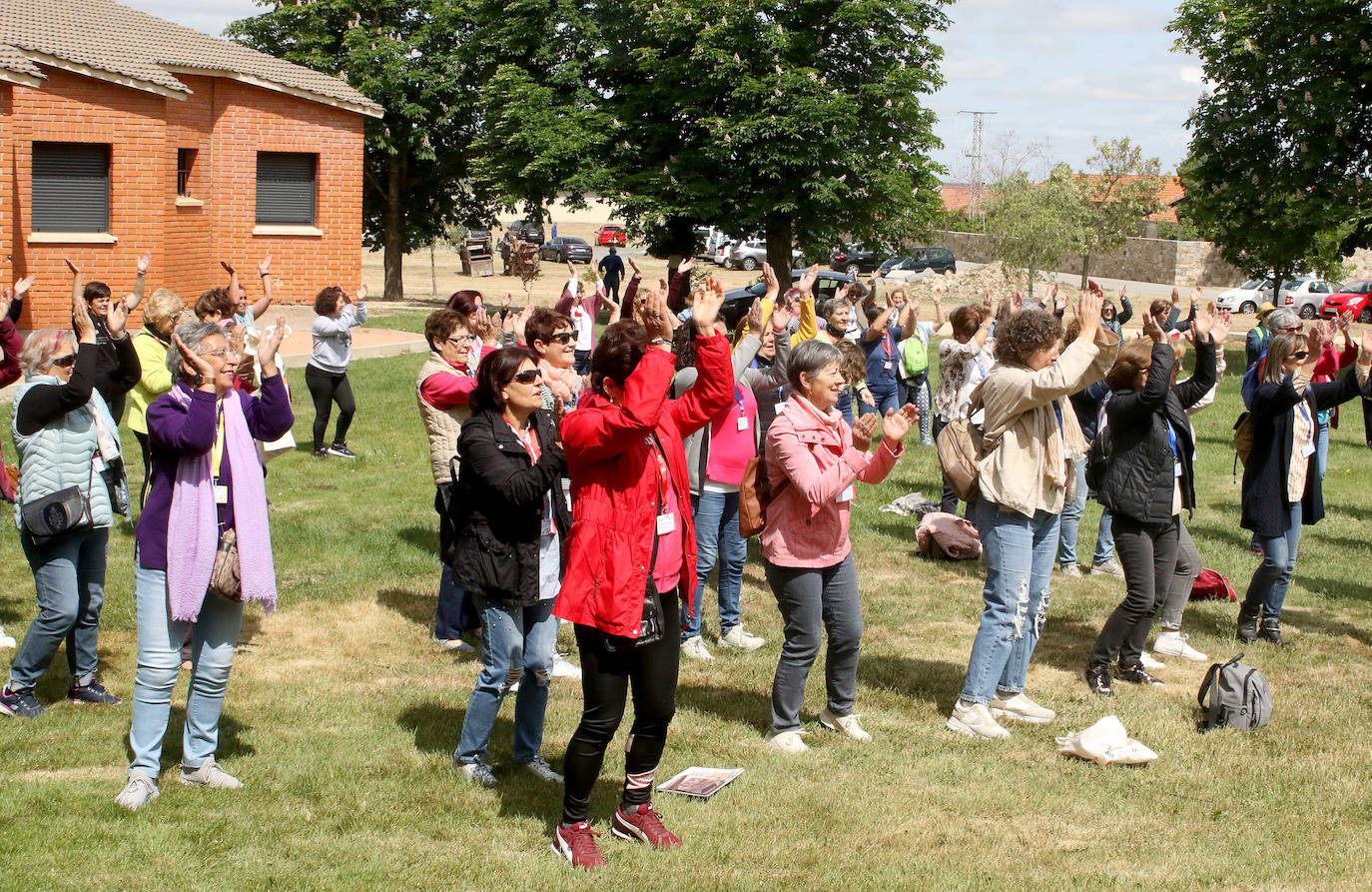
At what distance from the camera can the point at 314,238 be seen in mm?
26938

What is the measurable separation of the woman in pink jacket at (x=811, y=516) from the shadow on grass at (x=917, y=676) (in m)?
1.01

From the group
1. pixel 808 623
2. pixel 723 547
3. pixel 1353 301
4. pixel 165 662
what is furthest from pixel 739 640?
Result: pixel 1353 301

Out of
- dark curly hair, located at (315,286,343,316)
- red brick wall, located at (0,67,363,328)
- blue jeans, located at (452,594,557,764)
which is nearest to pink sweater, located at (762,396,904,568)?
blue jeans, located at (452,594,557,764)

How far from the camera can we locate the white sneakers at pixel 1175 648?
7.61 metres

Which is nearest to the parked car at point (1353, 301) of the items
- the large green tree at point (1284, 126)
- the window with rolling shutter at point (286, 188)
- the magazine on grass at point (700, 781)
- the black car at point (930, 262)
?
the large green tree at point (1284, 126)

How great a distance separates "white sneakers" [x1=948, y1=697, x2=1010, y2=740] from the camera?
6.16m

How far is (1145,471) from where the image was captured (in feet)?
21.7

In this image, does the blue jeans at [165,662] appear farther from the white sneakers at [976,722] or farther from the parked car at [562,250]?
the parked car at [562,250]

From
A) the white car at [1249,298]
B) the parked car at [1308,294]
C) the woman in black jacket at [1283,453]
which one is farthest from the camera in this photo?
the white car at [1249,298]

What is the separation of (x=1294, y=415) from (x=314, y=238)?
74.7ft

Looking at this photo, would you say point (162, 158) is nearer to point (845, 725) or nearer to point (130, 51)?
point (130, 51)

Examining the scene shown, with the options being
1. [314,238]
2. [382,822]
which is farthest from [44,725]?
[314,238]

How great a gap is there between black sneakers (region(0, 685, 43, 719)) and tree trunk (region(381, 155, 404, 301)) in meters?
29.2

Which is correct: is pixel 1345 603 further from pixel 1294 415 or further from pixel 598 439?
pixel 598 439
